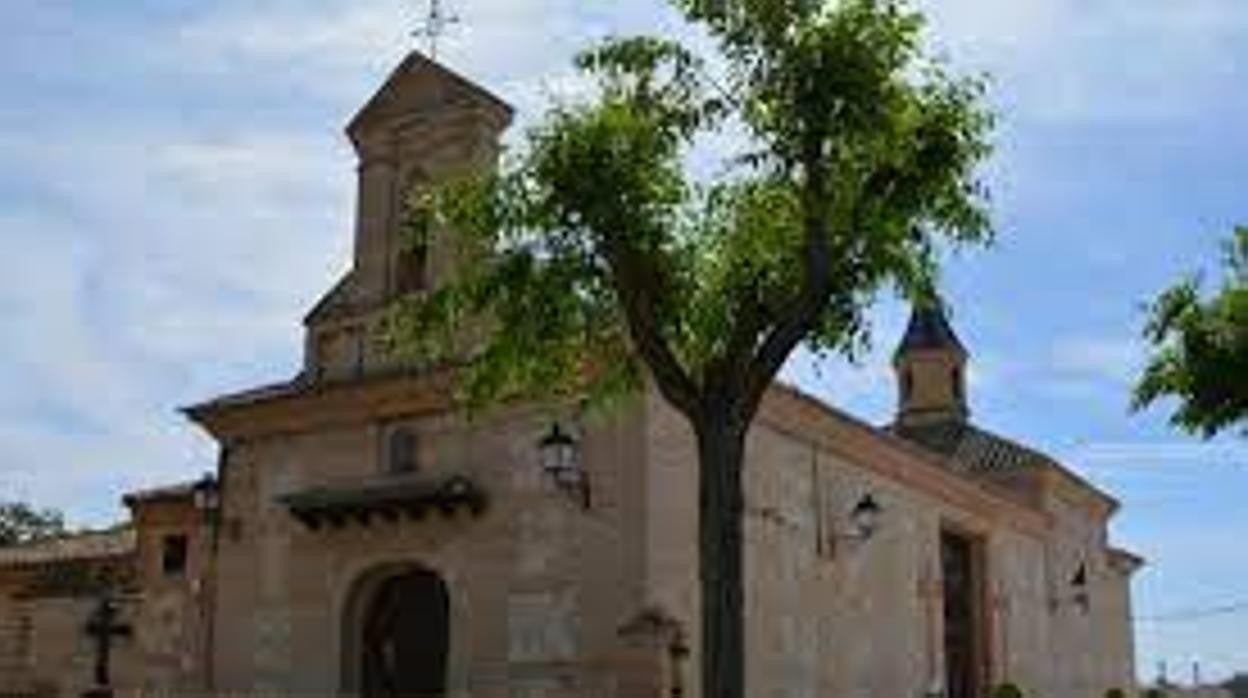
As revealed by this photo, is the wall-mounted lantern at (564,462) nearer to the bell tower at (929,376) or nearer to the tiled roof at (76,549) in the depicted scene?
the tiled roof at (76,549)

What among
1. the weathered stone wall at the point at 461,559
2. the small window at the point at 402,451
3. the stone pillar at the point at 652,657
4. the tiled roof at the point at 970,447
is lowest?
the stone pillar at the point at 652,657

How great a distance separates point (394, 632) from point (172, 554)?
5.85 m

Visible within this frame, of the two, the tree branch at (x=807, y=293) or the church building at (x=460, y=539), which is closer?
the tree branch at (x=807, y=293)

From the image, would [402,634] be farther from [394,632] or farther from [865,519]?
[865,519]

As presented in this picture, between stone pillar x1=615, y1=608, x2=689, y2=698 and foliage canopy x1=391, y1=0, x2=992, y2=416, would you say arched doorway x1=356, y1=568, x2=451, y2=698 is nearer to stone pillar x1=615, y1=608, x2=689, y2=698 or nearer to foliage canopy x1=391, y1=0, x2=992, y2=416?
stone pillar x1=615, y1=608, x2=689, y2=698

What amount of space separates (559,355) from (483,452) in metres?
9.06

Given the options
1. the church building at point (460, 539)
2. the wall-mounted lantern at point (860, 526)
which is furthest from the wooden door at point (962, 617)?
the wall-mounted lantern at point (860, 526)

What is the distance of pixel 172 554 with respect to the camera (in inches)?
1267

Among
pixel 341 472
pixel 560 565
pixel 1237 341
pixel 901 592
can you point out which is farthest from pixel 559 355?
pixel 901 592

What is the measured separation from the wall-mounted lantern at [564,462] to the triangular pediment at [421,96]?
481 cm

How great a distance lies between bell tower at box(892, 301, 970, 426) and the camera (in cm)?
4294

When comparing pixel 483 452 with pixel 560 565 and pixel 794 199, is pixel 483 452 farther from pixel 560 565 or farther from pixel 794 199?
pixel 794 199

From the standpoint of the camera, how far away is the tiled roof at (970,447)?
133ft

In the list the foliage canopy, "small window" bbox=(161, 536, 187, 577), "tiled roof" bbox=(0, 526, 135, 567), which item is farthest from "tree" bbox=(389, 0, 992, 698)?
"tiled roof" bbox=(0, 526, 135, 567)
